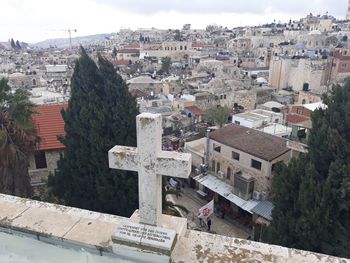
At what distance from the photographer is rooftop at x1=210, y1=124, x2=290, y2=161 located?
19.1m

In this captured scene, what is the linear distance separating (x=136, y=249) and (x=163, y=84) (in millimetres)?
42802

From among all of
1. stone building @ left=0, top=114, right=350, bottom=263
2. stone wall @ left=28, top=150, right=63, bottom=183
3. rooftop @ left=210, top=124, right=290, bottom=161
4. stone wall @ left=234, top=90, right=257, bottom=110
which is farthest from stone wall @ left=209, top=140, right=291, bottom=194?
stone wall @ left=234, top=90, right=257, bottom=110

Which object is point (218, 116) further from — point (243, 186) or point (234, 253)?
point (234, 253)

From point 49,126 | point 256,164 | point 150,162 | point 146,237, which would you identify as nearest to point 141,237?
point 146,237

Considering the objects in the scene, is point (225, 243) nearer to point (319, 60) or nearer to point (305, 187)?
point (305, 187)

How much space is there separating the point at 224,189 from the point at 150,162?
18979 mm

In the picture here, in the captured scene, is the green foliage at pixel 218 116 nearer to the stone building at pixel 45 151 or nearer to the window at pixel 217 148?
the window at pixel 217 148

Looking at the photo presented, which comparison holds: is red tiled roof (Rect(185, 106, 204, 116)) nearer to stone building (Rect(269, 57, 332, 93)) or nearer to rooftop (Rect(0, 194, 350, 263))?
stone building (Rect(269, 57, 332, 93))

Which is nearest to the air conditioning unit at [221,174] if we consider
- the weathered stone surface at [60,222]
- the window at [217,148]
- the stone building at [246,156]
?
the stone building at [246,156]

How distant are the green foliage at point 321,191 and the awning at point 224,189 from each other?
6715 millimetres

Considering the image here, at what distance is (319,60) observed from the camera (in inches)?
1938

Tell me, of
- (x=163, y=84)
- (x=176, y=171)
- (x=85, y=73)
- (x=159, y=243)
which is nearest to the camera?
(x=159, y=243)

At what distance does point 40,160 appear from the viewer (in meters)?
14.0

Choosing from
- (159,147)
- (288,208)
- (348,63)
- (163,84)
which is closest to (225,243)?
(159,147)
